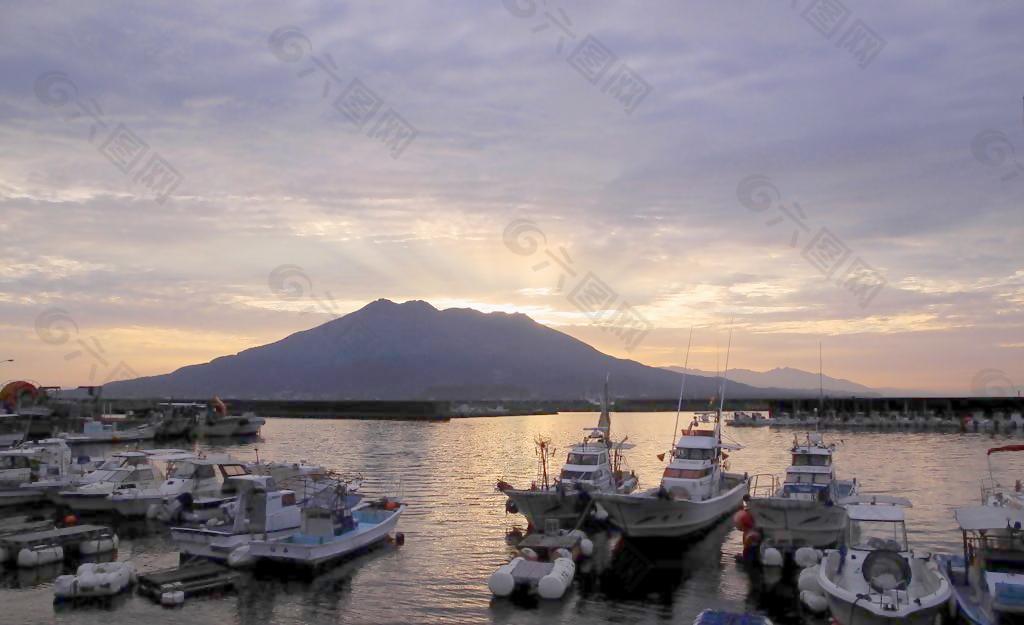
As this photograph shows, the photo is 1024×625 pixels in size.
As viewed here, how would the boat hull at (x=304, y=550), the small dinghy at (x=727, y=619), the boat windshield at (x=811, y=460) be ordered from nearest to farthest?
the small dinghy at (x=727, y=619)
the boat hull at (x=304, y=550)
the boat windshield at (x=811, y=460)

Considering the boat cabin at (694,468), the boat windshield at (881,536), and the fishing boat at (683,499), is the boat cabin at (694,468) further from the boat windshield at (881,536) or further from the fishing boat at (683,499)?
the boat windshield at (881,536)

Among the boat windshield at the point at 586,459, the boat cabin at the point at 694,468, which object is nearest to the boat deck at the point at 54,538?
the boat windshield at the point at 586,459

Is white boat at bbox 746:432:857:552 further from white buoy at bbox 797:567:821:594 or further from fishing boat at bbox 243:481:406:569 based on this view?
fishing boat at bbox 243:481:406:569

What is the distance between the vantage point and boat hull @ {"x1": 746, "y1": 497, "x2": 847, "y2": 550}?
24234 mm

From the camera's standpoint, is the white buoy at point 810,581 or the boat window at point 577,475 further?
the boat window at point 577,475

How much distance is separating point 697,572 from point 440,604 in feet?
26.5

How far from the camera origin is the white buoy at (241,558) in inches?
893

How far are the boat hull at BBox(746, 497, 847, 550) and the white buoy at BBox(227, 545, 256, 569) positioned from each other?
14724mm

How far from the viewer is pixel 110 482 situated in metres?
33.2

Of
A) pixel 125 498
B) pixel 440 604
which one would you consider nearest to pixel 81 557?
pixel 125 498

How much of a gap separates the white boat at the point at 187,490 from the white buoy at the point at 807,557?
757 inches

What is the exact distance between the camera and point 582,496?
2791cm

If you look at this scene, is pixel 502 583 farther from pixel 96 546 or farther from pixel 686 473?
pixel 96 546

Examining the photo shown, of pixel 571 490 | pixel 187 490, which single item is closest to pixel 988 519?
pixel 571 490
